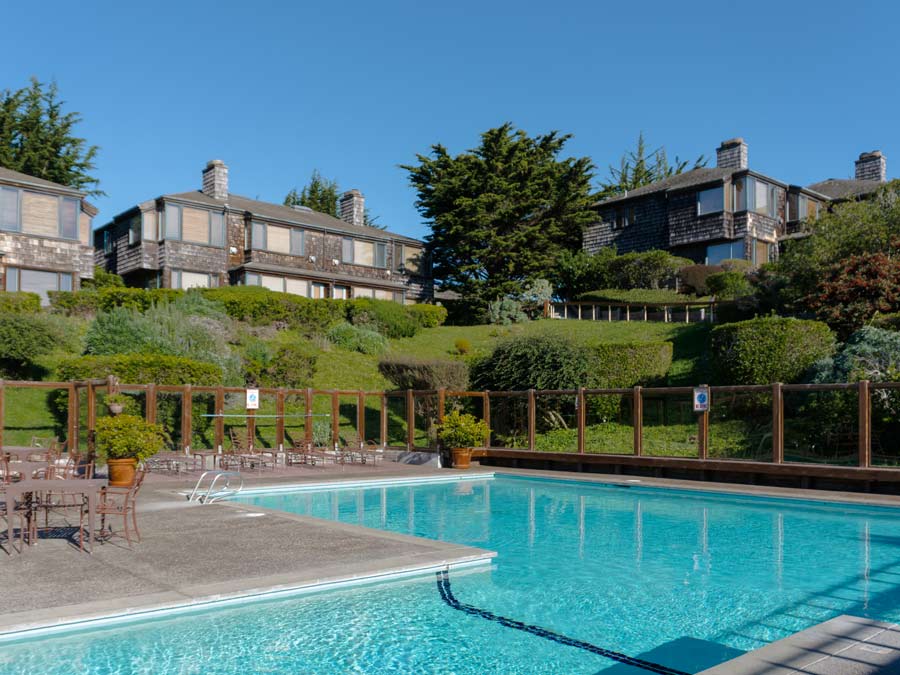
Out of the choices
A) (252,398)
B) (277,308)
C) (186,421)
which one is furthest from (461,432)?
(277,308)

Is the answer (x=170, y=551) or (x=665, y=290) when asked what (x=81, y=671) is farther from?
(x=665, y=290)

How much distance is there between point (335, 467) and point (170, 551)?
10.9 meters

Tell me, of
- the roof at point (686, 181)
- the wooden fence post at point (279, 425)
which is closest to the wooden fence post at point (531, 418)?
the wooden fence post at point (279, 425)

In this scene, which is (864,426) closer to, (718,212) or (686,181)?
(718,212)

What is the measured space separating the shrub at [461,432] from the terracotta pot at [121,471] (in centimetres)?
801

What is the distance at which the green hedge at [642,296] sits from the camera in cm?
3478

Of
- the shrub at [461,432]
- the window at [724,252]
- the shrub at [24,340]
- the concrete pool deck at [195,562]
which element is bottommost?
the concrete pool deck at [195,562]

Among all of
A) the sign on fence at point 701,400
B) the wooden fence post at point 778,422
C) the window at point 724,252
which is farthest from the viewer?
the window at point 724,252

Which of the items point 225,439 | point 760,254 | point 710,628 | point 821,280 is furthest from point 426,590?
point 760,254

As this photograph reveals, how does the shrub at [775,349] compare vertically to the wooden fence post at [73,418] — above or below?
above

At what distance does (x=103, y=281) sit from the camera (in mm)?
33906

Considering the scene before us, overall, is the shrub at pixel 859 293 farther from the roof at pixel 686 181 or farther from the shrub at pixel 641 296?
the roof at pixel 686 181

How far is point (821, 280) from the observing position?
72.4 ft

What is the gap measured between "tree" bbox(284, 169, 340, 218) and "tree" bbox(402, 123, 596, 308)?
59.6ft
